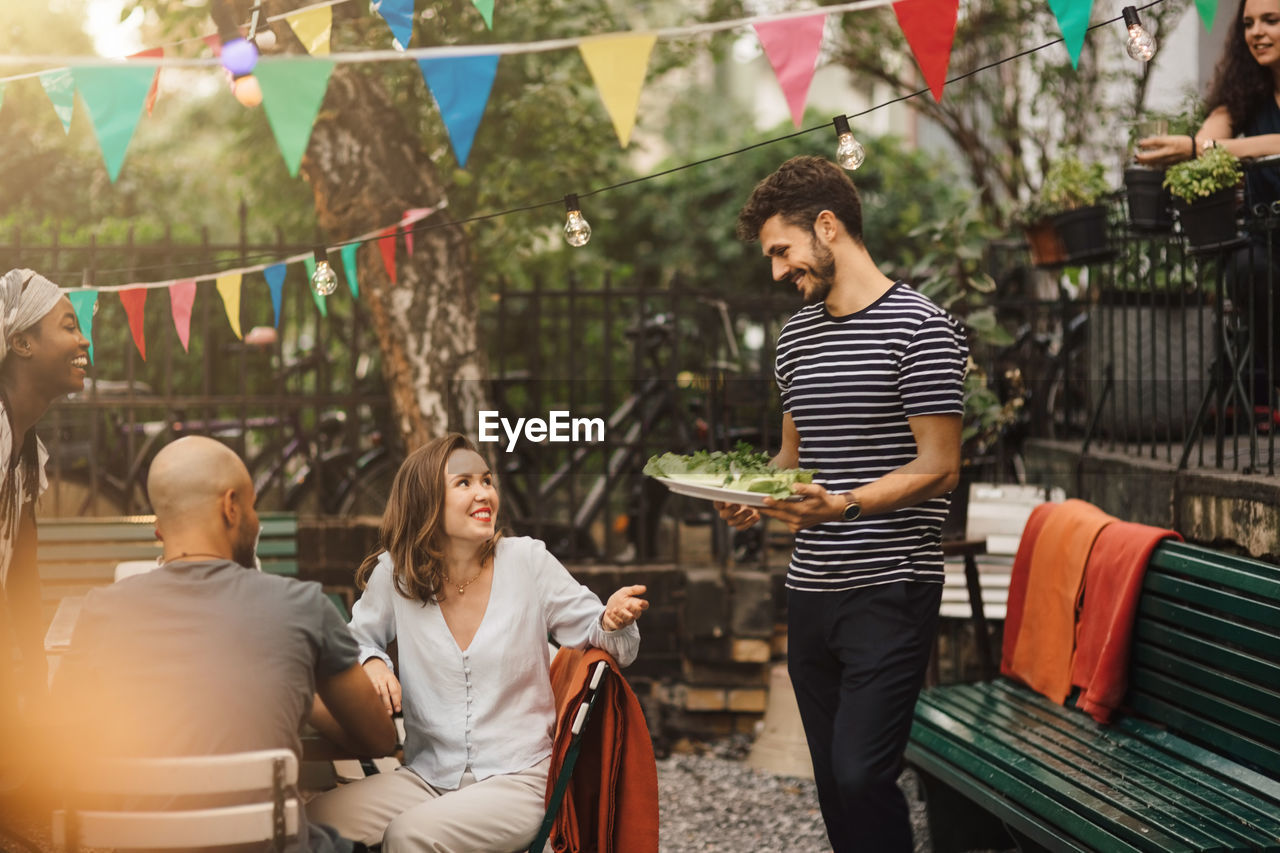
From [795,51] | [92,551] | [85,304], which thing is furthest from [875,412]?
[92,551]

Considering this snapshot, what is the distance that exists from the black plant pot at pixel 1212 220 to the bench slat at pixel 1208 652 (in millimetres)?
1456

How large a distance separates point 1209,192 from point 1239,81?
1.56 feet

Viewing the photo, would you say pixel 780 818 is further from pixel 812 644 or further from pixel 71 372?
pixel 71 372

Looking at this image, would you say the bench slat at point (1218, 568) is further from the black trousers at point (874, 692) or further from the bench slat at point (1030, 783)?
the black trousers at point (874, 692)

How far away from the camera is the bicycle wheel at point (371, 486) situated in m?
6.71

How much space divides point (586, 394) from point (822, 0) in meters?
3.53

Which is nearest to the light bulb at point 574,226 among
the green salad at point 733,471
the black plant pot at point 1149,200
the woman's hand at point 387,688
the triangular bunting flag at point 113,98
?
the green salad at point 733,471

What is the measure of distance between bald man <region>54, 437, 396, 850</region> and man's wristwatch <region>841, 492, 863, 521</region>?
115 centimetres

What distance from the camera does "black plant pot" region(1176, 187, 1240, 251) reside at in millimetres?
4207

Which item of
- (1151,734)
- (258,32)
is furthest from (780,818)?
(258,32)

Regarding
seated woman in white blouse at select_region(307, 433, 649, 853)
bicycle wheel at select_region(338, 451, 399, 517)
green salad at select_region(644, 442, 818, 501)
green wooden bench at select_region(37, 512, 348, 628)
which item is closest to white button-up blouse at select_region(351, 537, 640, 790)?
seated woman in white blouse at select_region(307, 433, 649, 853)

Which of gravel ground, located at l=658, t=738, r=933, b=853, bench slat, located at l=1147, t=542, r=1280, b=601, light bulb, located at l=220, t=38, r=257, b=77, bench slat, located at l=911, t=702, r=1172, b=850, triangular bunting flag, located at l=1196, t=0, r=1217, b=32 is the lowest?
gravel ground, located at l=658, t=738, r=933, b=853

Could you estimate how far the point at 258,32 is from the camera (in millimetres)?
3420

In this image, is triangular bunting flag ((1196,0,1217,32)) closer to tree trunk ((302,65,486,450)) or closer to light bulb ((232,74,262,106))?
light bulb ((232,74,262,106))
